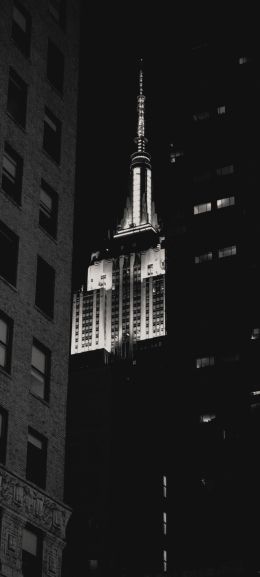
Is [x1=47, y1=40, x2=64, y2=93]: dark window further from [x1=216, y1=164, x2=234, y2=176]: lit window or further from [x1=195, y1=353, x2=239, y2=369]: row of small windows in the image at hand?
[x1=216, y1=164, x2=234, y2=176]: lit window

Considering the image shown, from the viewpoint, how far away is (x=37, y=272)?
1566 inches

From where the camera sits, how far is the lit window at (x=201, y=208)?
4503 inches

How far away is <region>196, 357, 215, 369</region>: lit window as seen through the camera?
4262 inches

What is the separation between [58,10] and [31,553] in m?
25.1

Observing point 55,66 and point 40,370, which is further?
point 55,66

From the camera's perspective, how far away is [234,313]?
10694 cm

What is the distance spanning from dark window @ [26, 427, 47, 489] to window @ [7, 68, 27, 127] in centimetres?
1267

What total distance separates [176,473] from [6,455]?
235 feet

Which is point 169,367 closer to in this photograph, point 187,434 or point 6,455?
point 187,434

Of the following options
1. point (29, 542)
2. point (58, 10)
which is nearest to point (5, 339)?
point (29, 542)

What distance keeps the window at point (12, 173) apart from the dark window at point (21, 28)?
5373mm

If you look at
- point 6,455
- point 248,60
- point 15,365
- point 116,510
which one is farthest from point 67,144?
point 116,510

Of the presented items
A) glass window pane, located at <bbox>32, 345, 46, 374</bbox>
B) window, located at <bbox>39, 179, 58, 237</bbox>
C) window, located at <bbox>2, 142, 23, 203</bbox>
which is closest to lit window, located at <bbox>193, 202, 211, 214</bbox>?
window, located at <bbox>39, 179, 58, 237</bbox>

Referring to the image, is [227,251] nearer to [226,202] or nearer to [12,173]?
[226,202]
